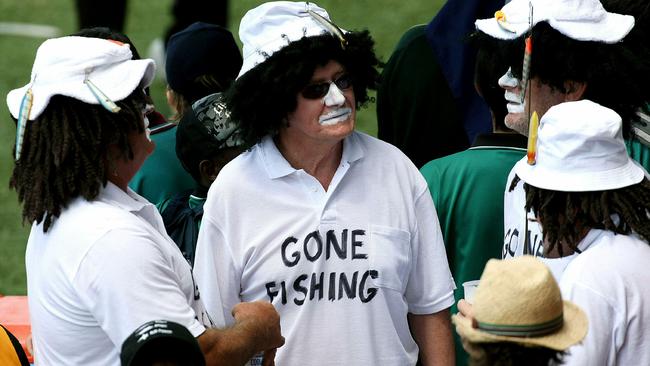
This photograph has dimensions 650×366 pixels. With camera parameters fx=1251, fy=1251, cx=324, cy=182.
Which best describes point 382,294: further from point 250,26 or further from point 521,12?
point 521,12

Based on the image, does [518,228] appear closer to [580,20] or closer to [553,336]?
[580,20]

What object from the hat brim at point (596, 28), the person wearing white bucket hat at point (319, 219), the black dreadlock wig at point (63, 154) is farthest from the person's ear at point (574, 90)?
the black dreadlock wig at point (63, 154)

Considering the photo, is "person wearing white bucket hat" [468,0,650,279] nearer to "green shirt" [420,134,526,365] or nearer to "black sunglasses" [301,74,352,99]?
"green shirt" [420,134,526,365]

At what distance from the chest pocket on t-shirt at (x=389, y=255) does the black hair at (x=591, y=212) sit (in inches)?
19.7

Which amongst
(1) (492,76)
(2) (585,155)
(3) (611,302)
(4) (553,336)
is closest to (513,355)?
(4) (553,336)

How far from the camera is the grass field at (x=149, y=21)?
10423mm

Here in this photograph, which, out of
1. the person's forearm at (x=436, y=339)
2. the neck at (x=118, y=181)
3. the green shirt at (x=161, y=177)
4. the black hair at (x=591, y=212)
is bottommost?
the person's forearm at (x=436, y=339)

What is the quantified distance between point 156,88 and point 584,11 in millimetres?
6868

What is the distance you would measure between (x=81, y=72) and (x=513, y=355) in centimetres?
133

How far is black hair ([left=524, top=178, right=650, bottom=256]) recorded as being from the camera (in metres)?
3.19

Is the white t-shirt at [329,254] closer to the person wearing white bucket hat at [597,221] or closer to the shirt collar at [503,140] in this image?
the person wearing white bucket hat at [597,221]

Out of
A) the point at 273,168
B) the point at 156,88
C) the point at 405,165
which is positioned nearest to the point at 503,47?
the point at 405,165

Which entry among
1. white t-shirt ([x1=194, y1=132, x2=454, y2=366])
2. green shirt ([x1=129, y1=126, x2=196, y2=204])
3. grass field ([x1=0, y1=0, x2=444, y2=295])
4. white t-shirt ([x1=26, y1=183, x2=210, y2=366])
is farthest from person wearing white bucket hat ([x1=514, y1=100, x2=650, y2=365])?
grass field ([x1=0, y1=0, x2=444, y2=295])

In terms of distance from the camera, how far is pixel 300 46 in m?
3.67
